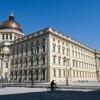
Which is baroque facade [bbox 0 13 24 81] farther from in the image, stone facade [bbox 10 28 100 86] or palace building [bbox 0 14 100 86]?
stone facade [bbox 10 28 100 86]

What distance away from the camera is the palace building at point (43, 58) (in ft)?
178

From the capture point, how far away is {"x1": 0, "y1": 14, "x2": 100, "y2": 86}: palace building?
54188 mm

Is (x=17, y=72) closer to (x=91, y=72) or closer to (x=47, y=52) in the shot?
(x=47, y=52)

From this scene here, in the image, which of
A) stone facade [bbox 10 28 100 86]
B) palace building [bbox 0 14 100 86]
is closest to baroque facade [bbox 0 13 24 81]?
palace building [bbox 0 14 100 86]

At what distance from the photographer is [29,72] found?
59.4 meters

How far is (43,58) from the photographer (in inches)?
2169

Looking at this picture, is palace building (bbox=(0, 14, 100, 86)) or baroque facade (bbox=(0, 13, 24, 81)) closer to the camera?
palace building (bbox=(0, 14, 100, 86))

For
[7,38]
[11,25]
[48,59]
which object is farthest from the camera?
[11,25]

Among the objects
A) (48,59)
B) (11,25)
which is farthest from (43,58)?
(11,25)

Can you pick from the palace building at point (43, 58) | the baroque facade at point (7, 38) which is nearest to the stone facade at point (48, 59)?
the palace building at point (43, 58)

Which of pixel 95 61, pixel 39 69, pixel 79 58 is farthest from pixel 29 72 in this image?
pixel 95 61

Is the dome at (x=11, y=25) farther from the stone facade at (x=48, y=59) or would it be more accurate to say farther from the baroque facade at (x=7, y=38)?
the stone facade at (x=48, y=59)

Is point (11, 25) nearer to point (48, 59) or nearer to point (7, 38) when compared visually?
point (7, 38)

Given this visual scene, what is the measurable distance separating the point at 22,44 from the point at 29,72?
10369 mm
